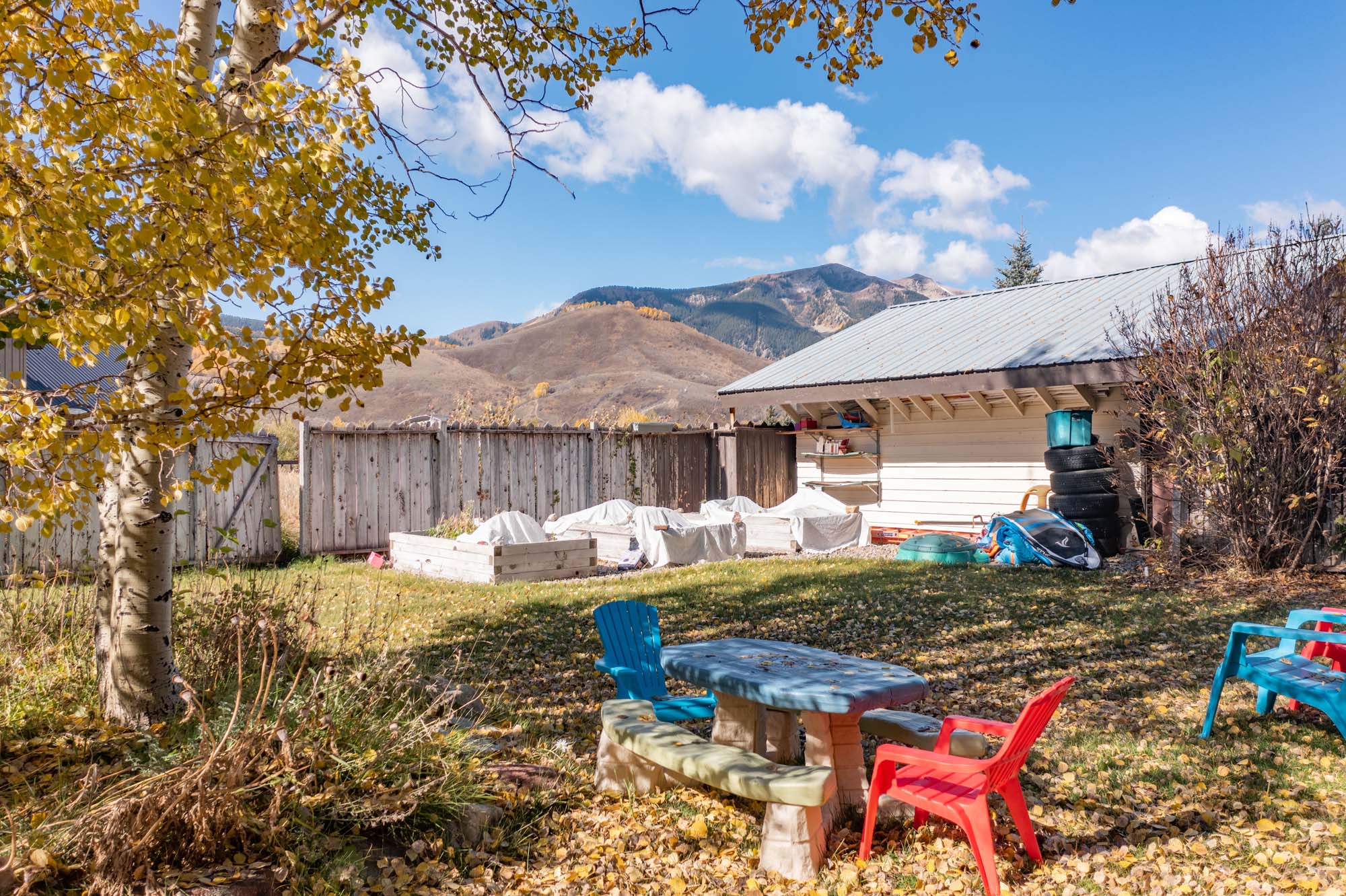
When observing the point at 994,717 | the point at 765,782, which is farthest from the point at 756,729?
the point at 994,717

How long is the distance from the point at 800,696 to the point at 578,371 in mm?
65745

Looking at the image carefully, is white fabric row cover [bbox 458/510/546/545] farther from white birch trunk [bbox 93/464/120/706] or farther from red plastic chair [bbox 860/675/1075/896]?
red plastic chair [bbox 860/675/1075/896]

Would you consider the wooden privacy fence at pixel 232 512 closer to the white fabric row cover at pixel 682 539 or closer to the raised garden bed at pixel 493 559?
the raised garden bed at pixel 493 559

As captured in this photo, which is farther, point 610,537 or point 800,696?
point 610,537

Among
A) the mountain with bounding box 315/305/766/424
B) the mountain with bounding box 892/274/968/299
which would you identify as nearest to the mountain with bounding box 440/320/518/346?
the mountain with bounding box 315/305/766/424

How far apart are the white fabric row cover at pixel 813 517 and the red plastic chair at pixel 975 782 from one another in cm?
947

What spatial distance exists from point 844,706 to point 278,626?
10.9 feet

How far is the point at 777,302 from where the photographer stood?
110 metres

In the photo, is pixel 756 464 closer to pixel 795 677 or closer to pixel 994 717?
pixel 994 717

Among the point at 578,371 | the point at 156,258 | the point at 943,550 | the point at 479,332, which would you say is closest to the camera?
the point at 156,258

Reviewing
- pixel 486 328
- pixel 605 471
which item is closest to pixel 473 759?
pixel 605 471

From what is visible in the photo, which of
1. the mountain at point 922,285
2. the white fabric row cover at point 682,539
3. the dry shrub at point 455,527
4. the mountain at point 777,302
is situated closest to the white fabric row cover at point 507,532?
the dry shrub at point 455,527

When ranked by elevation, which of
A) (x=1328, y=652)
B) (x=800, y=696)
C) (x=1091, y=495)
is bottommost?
(x=1328, y=652)

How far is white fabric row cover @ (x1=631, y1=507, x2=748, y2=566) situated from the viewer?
1176 cm
